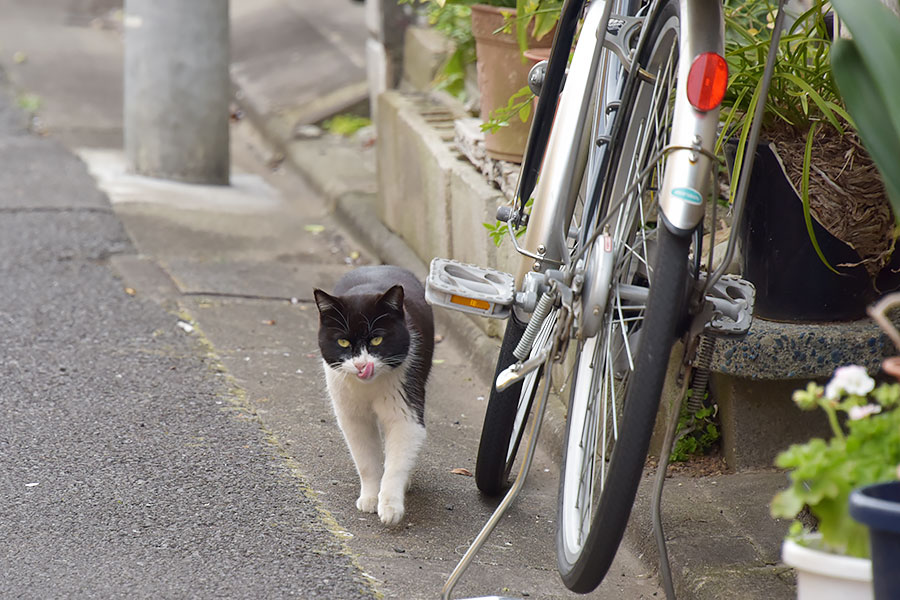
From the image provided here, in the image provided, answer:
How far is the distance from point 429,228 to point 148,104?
2146mm

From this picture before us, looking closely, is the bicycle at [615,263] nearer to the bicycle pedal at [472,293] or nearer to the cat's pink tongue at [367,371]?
the bicycle pedal at [472,293]

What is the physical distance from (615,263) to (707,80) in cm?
39

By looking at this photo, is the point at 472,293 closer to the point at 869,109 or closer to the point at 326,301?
the point at 326,301

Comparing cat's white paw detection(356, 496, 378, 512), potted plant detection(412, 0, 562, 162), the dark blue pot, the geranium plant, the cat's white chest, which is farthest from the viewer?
potted plant detection(412, 0, 562, 162)

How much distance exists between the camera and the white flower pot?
1442mm

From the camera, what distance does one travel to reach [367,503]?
277 cm

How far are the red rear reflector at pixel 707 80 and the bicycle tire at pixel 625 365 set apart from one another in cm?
21

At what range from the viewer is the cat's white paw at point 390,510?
266cm

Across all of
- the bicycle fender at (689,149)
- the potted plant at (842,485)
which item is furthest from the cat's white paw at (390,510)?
the potted plant at (842,485)

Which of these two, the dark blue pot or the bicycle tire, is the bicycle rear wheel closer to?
the bicycle tire

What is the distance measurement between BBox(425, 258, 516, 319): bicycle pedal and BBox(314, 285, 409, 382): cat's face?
51 centimetres

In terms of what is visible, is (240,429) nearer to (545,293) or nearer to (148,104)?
(545,293)

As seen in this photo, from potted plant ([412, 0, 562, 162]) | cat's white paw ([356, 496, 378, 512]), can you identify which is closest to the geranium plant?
cat's white paw ([356, 496, 378, 512])

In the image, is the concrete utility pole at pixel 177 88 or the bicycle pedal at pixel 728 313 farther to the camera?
the concrete utility pole at pixel 177 88
